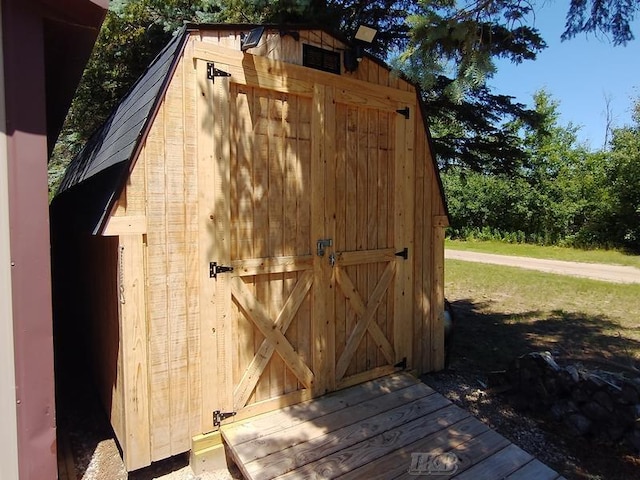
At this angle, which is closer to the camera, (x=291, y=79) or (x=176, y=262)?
(x=176, y=262)

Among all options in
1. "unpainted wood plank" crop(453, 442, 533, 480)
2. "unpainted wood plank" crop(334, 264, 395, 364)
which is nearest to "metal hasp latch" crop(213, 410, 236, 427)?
"unpainted wood plank" crop(334, 264, 395, 364)

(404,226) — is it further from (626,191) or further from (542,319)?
(626,191)

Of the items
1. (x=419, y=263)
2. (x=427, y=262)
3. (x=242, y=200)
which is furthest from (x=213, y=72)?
(x=427, y=262)

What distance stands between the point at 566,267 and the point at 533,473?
460 inches

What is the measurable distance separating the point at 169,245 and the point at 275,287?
2.88ft

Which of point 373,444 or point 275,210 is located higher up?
point 275,210

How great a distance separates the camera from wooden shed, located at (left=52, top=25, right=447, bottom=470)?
8.46 feet

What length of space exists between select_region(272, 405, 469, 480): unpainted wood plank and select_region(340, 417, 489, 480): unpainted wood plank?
0.04 meters

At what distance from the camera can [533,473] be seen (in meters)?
2.58

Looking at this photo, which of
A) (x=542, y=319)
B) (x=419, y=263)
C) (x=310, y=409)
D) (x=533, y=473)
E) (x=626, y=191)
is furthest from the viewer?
(x=626, y=191)

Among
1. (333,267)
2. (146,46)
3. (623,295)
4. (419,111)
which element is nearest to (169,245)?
(333,267)

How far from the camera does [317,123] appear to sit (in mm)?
3266

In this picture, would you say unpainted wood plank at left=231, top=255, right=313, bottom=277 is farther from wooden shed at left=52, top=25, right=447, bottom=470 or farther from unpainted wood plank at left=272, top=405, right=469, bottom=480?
unpainted wood plank at left=272, top=405, right=469, bottom=480

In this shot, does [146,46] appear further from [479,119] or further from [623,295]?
[623,295]
